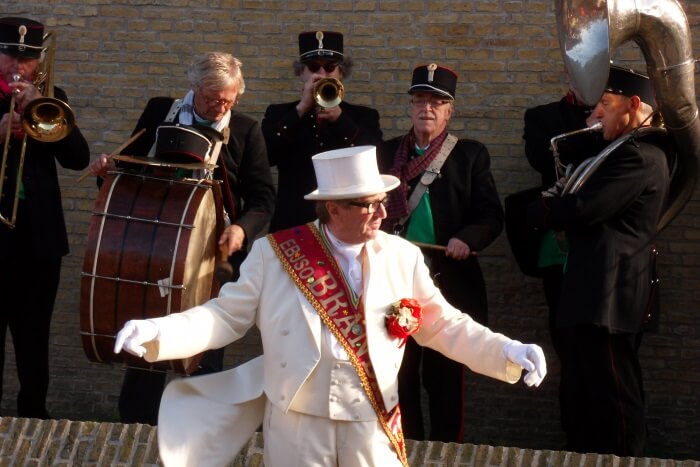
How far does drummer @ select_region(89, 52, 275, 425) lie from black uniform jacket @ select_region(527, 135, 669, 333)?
138cm

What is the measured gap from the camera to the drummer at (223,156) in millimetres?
6492

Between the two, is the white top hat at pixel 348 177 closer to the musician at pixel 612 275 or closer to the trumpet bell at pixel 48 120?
the musician at pixel 612 275

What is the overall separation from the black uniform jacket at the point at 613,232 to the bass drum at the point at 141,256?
5.42 ft

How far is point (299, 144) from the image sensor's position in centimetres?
712

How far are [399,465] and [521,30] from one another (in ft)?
12.3

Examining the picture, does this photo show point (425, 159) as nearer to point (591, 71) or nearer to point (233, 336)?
point (591, 71)

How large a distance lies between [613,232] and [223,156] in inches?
74.2

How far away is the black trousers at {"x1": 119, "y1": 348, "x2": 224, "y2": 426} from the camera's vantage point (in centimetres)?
687

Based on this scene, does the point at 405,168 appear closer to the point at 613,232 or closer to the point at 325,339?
the point at 613,232

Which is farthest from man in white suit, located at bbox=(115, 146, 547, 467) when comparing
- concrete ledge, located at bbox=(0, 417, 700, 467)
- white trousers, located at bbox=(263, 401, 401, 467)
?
concrete ledge, located at bbox=(0, 417, 700, 467)

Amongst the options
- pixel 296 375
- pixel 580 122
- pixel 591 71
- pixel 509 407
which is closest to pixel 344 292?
pixel 296 375

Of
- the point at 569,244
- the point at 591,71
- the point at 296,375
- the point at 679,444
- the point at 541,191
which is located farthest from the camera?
the point at 679,444

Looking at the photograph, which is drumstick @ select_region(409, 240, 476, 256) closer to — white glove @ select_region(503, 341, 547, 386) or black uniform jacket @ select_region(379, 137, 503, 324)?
black uniform jacket @ select_region(379, 137, 503, 324)

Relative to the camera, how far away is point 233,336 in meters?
5.13
